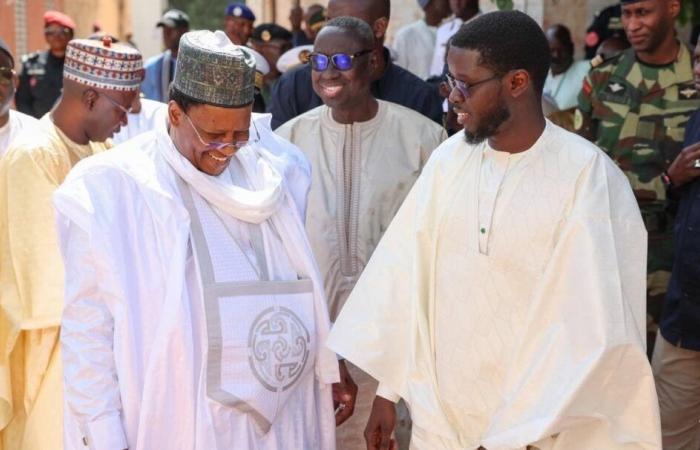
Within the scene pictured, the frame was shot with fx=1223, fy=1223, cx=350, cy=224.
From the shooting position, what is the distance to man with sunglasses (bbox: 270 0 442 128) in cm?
662

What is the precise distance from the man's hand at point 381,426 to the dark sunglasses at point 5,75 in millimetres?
3015

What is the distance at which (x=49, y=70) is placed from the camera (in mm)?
12398

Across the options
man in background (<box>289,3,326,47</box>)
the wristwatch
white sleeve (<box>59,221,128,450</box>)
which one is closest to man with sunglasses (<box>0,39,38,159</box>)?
white sleeve (<box>59,221,128,450</box>)

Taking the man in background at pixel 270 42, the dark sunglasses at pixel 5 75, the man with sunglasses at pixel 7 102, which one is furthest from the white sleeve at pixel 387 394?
the man in background at pixel 270 42

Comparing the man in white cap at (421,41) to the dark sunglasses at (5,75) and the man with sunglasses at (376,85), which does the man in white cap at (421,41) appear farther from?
the dark sunglasses at (5,75)

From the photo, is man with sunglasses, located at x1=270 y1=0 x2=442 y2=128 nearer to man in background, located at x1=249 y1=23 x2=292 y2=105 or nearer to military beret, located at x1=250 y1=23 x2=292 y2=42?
man in background, located at x1=249 y1=23 x2=292 y2=105

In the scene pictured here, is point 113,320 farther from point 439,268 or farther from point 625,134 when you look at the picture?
point 625,134

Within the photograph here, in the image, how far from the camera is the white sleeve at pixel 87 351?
4.02 metres

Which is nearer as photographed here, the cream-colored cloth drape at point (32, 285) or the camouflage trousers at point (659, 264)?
the cream-colored cloth drape at point (32, 285)

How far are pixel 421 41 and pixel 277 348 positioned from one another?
6.86 metres

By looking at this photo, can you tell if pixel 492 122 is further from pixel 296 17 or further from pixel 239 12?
pixel 296 17

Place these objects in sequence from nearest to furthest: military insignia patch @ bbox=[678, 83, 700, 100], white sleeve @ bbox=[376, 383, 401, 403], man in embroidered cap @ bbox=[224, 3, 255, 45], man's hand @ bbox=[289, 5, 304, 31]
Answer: white sleeve @ bbox=[376, 383, 401, 403] → military insignia patch @ bbox=[678, 83, 700, 100] → man in embroidered cap @ bbox=[224, 3, 255, 45] → man's hand @ bbox=[289, 5, 304, 31]

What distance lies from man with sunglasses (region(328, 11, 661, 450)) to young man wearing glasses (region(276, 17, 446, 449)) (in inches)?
49.0

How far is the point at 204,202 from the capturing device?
4.25 m
